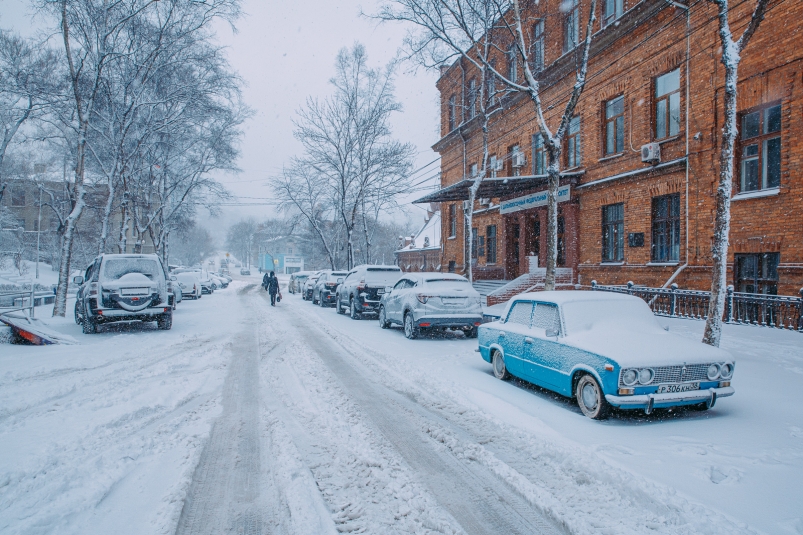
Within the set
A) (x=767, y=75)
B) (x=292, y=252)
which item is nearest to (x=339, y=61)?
(x=767, y=75)

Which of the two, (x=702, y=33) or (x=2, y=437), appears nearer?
(x=2, y=437)

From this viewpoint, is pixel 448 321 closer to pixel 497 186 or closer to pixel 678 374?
pixel 678 374

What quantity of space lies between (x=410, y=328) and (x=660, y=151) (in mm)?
9896

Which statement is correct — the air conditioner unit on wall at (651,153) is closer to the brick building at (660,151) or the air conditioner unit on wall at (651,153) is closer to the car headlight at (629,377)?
the brick building at (660,151)

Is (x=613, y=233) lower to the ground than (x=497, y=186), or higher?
lower

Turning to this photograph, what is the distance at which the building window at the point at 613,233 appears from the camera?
56.9 feet

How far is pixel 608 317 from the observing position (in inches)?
260

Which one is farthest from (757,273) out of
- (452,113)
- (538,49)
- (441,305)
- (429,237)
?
(429,237)

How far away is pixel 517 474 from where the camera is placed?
421cm

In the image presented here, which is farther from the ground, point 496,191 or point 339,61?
point 339,61

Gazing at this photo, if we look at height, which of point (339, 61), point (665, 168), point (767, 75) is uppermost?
→ point (339, 61)

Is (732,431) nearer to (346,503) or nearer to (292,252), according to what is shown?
(346,503)

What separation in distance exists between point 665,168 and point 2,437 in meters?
16.6

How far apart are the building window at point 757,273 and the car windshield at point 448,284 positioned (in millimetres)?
7202
